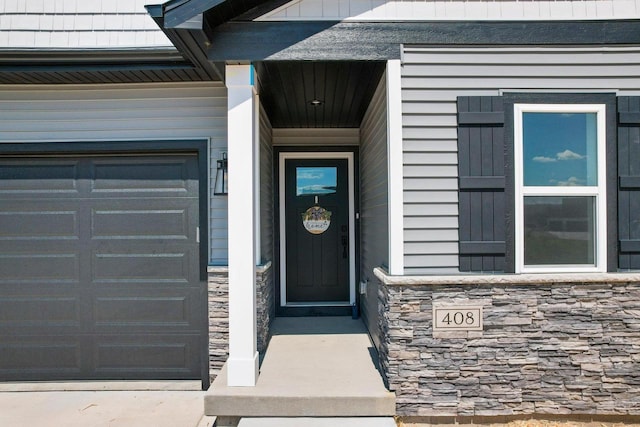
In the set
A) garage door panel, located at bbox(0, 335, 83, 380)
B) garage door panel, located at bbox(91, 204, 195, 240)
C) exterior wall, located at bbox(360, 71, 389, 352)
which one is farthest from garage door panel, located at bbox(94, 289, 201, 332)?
exterior wall, located at bbox(360, 71, 389, 352)

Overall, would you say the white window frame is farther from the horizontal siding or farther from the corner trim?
the horizontal siding

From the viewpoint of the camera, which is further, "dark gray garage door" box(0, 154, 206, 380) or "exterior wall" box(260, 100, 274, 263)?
"exterior wall" box(260, 100, 274, 263)

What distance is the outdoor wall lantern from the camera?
12.5ft

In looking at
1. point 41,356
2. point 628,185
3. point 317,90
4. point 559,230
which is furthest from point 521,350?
point 41,356

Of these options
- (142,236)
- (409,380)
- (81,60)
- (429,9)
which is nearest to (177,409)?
(142,236)

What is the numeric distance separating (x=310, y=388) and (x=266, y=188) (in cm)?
227

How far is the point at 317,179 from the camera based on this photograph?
5336mm

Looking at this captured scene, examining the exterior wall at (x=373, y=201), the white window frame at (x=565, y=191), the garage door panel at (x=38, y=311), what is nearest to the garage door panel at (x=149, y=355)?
the garage door panel at (x=38, y=311)

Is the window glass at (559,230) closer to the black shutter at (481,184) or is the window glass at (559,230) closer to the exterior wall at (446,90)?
the black shutter at (481,184)

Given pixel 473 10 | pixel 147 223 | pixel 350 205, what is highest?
pixel 473 10

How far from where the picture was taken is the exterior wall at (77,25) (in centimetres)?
361

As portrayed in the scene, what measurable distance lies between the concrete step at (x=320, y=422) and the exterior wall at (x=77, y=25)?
119 inches

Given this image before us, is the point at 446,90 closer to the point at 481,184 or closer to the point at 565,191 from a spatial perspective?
the point at 481,184

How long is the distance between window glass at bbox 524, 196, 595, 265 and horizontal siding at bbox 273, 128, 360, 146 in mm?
2644
